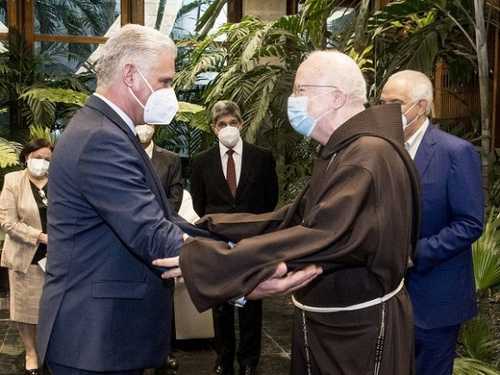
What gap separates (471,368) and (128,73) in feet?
7.69

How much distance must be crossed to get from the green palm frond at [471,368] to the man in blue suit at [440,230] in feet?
1.23

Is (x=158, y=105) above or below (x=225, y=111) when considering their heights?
above

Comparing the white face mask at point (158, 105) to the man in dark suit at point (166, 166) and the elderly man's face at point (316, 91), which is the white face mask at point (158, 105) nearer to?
the elderly man's face at point (316, 91)

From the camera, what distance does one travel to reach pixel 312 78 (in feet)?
8.52

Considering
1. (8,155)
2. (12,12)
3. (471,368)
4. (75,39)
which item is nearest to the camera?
(471,368)

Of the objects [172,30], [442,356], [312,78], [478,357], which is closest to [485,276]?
[478,357]

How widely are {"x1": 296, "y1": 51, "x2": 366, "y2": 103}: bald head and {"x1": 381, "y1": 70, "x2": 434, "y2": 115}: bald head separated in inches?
38.0

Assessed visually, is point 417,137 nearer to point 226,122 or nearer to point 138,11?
point 226,122

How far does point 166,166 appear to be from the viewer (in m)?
5.29

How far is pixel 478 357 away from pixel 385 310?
187cm

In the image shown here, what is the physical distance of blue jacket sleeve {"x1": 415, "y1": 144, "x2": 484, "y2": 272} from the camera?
3.29 meters

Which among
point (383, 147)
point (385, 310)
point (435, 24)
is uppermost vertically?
point (435, 24)

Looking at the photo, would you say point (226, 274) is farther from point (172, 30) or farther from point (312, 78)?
point (172, 30)

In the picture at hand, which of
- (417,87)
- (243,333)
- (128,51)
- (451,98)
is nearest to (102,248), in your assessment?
(128,51)
